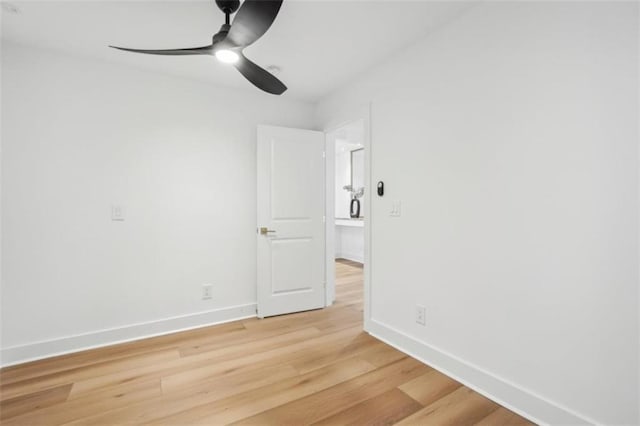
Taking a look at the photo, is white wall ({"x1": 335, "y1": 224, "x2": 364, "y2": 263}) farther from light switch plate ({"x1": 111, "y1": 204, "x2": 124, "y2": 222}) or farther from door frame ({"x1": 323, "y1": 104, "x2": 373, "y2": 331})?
light switch plate ({"x1": 111, "y1": 204, "x2": 124, "y2": 222})

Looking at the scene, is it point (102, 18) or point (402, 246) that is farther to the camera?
point (402, 246)

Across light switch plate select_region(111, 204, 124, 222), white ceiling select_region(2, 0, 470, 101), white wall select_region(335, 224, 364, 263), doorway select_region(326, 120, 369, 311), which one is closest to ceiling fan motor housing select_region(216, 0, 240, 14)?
white ceiling select_region(2, 0, 470, 101)

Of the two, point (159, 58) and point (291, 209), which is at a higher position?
point (159, 58)

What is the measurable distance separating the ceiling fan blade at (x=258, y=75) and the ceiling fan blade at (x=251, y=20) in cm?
24

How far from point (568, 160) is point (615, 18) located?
25.0 inches

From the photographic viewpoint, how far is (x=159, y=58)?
8.04ft

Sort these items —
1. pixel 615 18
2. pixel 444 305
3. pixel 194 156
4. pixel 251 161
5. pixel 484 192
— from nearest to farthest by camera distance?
pixel 615 18, pixel 484 192, pixel 444 305, pixel 194 156, pixel 251 161

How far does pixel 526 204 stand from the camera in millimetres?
1598

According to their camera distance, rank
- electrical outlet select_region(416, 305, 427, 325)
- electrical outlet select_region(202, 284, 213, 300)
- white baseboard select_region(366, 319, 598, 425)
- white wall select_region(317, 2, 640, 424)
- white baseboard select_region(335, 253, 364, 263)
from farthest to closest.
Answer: white baseboard select_region(335, 253, 364, 263)
electrical outlet select_region(202, 284, 213, 300)
electrical outlet select_region(416, 305, 427, 325)
white baseboard select_region(366, 319, 598, 425)
white wall select_region(317, 2, 640, 424)

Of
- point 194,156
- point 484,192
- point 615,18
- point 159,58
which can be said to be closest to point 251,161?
point 194,156

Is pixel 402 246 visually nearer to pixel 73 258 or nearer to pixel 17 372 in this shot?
pixel 73 258

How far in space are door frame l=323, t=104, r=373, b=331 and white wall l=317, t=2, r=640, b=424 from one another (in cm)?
36

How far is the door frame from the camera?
8.92ft

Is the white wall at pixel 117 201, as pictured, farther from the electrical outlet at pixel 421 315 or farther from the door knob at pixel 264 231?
the electrical outlet at pixel 421 315
